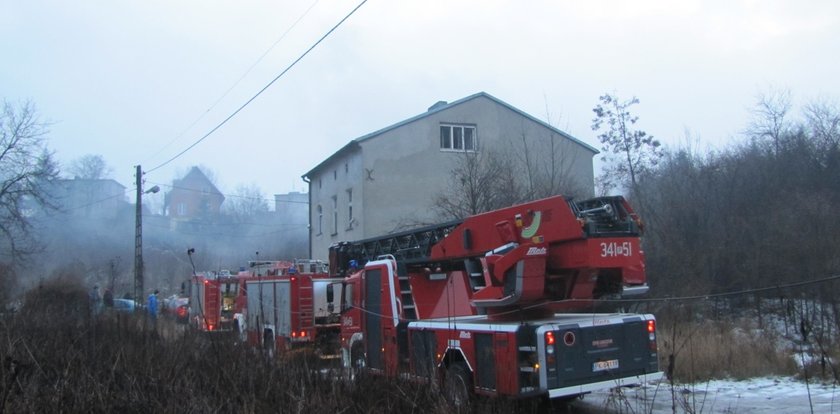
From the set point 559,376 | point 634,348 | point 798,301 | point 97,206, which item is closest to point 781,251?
point 798,301

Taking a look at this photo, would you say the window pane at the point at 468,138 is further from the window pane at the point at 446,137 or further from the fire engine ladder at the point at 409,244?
the fire engine ladder at the point at 409,244

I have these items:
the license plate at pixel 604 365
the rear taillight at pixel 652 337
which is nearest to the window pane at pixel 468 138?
the rear taillight at pixel 652 337

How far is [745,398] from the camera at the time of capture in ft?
31.2

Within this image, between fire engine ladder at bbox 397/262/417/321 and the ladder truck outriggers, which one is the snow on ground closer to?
the ladder truck outriggers

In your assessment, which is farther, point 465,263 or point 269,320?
point 269,320

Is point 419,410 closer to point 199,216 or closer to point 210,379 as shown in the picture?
point 210,379

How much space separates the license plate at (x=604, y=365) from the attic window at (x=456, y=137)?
19.9 metres

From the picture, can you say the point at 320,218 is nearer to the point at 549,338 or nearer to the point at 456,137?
the point at 456,137

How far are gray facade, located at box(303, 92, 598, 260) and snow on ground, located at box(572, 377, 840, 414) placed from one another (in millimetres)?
14454

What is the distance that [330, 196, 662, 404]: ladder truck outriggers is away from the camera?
24.6 feet

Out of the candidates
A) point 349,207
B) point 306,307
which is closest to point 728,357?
point 306,307

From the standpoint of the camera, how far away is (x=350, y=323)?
11922mm

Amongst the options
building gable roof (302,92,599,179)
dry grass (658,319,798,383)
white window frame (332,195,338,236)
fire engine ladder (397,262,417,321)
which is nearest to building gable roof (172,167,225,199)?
white window frame (332,195,338,236)

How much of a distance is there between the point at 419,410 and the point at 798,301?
50.8 feet
